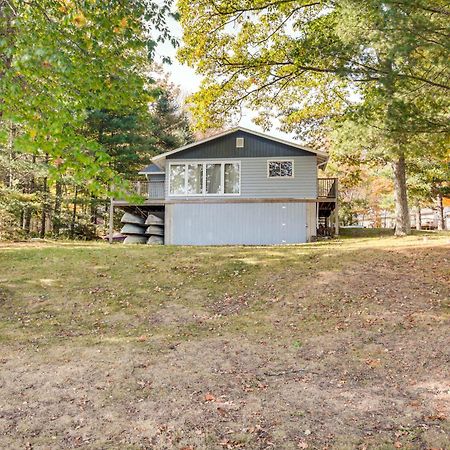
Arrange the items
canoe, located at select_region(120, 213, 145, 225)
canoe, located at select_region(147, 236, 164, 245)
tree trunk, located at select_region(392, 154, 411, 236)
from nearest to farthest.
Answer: tree trunk, located at select_region(392, 154, 411, 236) → canoe, located at select_region(147, 236, 164, 245) → canoe, located at select_region(120, 213, 145, 225)

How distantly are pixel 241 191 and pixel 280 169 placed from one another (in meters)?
2.15

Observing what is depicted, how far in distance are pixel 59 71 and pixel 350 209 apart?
31.7 metres

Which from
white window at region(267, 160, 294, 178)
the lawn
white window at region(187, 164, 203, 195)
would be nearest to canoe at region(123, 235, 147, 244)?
white window at region(187, 164, 203, 195)

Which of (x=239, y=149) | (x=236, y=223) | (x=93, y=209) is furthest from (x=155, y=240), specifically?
(x=93, y=209)

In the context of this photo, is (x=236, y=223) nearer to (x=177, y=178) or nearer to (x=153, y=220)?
(x=177, y=178)

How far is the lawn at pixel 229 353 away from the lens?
4934 mm

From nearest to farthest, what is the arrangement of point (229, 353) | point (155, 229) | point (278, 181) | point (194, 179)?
point (229, 353), point (278, 181), point (194, 179), point (155, 229)

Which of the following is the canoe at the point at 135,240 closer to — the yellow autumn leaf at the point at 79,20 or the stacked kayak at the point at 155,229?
the stacked kayak at the point at 155,229

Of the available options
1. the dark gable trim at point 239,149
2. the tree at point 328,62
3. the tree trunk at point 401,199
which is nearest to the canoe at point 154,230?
the dark gable trim at point 239,149

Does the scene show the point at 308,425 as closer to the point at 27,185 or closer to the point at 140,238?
the point at 140,238

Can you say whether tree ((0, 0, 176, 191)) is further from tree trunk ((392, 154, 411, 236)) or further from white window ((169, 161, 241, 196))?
tree trunk ((392, 154, 411, 236))

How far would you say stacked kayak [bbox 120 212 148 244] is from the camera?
70.7 feet

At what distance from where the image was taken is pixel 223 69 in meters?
14.6

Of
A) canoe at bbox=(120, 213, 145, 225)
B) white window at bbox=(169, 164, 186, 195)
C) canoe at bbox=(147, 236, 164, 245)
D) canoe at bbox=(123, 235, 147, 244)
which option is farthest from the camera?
canoe at bbox=(120, 213, 145, 225)
